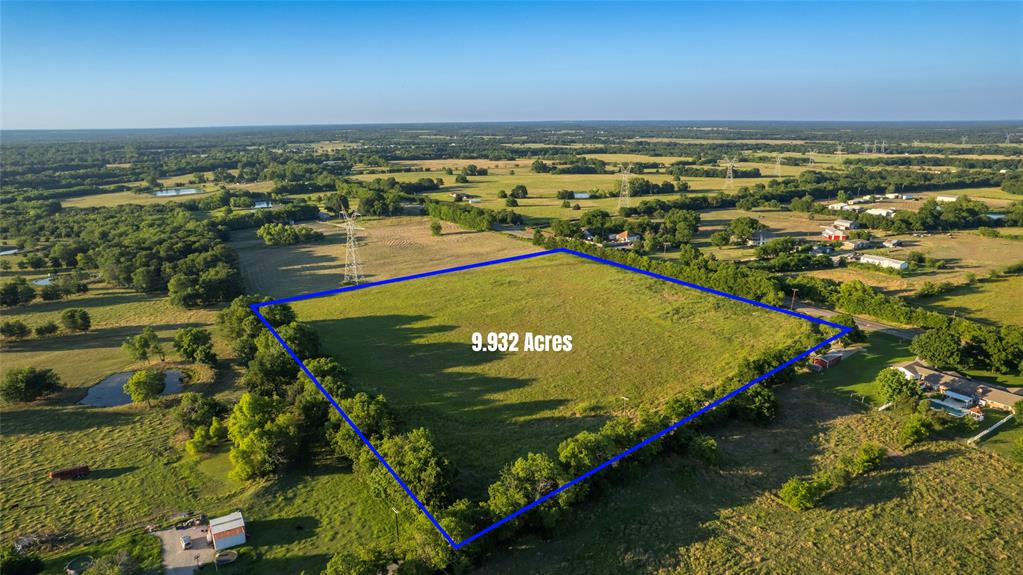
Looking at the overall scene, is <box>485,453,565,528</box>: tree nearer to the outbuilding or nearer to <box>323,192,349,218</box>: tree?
the outbuilding

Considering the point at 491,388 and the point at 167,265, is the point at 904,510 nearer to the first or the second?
the point at 491,388

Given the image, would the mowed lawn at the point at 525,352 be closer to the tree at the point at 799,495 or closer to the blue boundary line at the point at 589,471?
the blue boundary line at the point at 589,471

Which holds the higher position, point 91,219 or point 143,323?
point 91,219

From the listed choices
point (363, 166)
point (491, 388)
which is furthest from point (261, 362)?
point (363, 166)

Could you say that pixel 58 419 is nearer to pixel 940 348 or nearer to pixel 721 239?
pixel 940 348

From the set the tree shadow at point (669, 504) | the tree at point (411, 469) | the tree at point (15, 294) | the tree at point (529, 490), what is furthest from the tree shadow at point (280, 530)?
the tree at point (15, 294)

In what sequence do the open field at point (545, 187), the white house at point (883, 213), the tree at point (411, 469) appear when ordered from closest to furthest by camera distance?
the tree at point (411, 469), the white house at point (883, 213), the open field at point (545, 187)

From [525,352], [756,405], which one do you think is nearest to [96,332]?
[525,352]
